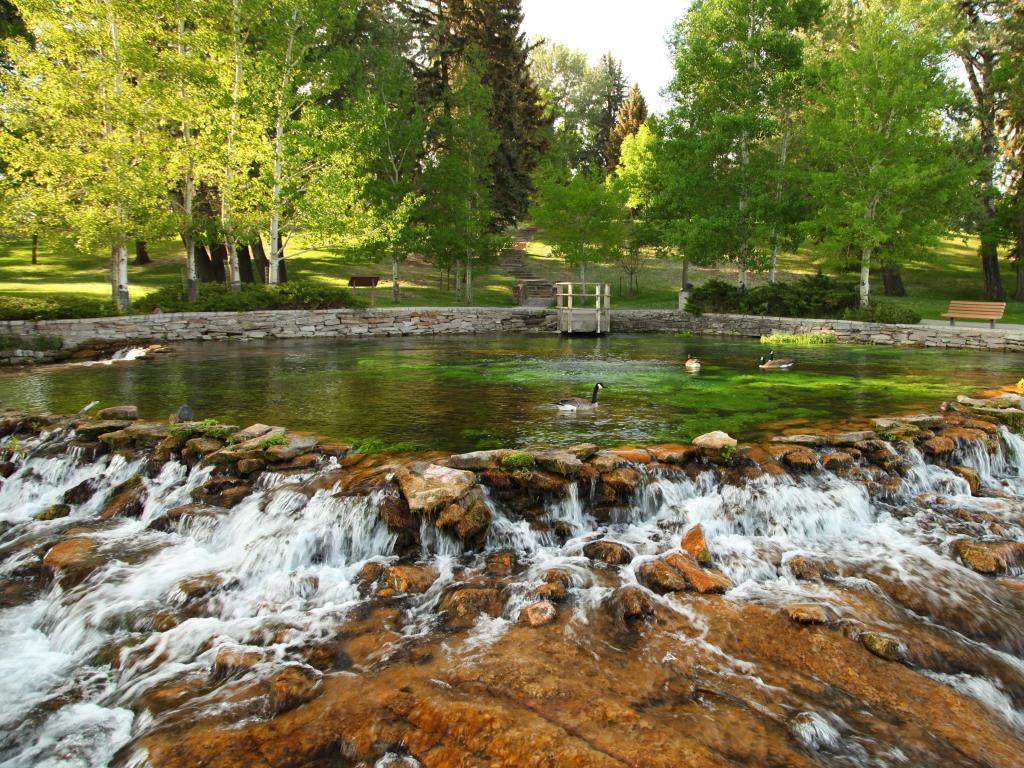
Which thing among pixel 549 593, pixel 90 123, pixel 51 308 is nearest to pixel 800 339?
pixel 549 593

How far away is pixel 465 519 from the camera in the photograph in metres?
6.70

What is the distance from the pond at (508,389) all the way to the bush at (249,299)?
2.94 metres

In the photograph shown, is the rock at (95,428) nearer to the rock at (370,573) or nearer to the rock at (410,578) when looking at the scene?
the rock at (370,573)

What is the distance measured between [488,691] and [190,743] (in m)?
1.97

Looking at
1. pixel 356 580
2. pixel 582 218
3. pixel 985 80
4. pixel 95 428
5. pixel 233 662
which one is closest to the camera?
pixel 233 662

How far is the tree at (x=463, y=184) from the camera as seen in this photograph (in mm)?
33531

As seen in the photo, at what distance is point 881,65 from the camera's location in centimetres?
2325

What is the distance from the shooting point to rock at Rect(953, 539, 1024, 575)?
20.8ft

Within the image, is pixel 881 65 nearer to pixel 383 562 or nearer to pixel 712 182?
pixel 712 182

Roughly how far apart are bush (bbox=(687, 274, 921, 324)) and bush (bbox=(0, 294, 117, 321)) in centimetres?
2362

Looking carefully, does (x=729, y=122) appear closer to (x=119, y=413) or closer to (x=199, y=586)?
(x=119, y=413)

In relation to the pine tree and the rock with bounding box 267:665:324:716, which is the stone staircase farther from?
the rock with bounding box 267:665:324:716

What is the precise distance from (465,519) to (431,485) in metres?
0.63

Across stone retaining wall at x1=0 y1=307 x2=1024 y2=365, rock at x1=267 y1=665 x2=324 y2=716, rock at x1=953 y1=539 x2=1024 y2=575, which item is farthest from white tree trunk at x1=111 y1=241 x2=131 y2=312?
rock at x1=953 y1=539 x2=1024 y2=575
